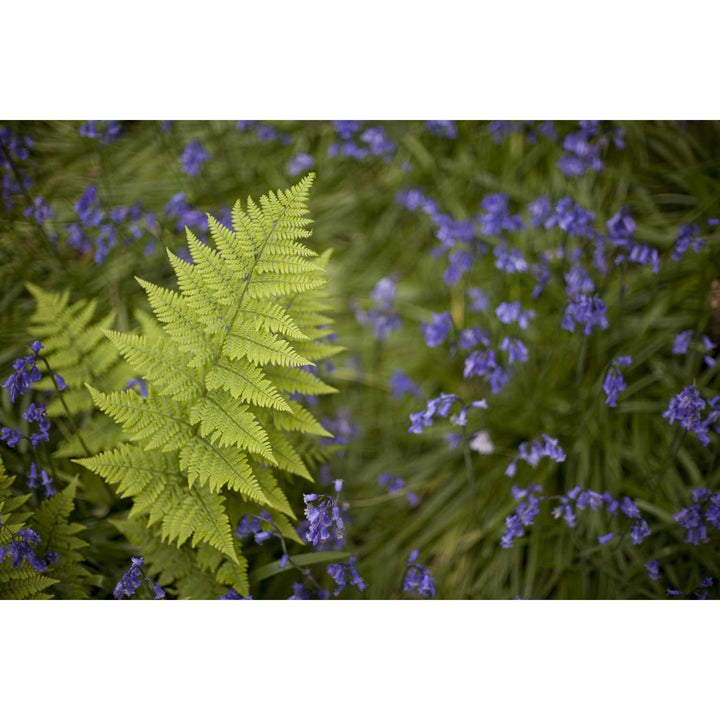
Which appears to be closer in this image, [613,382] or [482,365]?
[613,382]

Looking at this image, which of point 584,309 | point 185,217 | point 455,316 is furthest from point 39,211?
point 584,309

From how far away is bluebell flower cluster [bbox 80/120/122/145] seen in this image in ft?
9.43

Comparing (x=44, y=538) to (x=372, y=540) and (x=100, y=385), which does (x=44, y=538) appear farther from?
(x=372, y=540)

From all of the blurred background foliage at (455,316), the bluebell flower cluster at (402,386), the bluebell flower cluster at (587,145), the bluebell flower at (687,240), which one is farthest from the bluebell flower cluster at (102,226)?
the bluebell flower at (687,240)

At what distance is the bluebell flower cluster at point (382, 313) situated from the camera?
3365 millimetres

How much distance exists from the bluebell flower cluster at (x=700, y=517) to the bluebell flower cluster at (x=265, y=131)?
2.73 metres

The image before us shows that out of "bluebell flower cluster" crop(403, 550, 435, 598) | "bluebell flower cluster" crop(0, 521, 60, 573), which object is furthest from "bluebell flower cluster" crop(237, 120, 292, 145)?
"bluebell flower cluster" crop(403, 550, 435, 598)

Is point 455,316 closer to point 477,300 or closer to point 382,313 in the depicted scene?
point 477,300

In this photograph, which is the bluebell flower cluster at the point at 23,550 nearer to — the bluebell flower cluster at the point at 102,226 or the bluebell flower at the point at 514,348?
the bluebell flower cluster at the point at 102,226

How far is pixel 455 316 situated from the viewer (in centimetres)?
369

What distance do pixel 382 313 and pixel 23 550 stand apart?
78.8 inches

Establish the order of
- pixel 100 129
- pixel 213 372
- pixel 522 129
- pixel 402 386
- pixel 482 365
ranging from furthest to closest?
pixel 522 129
pixel 402 386
pixel 100 129
pixel 482 365
pixel 213 372

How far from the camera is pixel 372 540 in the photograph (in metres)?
3.12

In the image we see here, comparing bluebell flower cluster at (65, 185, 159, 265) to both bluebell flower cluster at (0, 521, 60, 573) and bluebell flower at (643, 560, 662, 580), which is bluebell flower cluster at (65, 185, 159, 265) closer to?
bluebell flower cluster at (0, 521, 60, 573)
